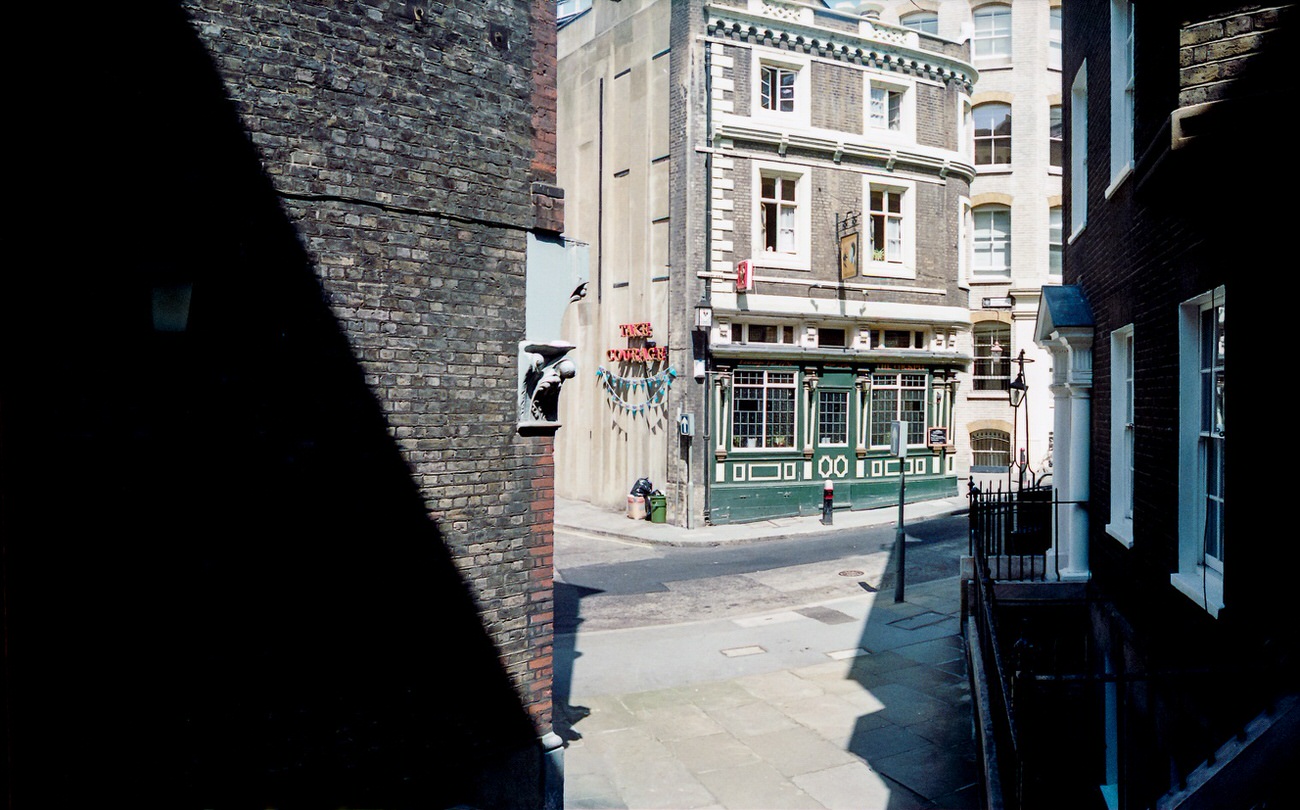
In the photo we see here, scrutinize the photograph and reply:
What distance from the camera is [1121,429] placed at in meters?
9.23

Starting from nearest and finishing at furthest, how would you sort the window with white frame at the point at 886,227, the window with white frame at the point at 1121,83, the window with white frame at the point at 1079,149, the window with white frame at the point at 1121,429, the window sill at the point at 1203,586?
the window sill at the point at 1203,586
the window with white frame at the point at 1121,83
the window with white frame at the point at 1121,429
the window with white frame at the point at 1079,149
the window with white frame at the point at 886,227

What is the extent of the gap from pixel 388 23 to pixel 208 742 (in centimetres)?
511

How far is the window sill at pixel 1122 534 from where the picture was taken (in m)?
8.26

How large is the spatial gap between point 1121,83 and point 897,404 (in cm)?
1713

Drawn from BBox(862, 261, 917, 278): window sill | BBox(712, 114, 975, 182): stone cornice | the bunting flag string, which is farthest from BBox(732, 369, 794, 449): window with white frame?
BBox(712, 114, 975, 182): stone cornice

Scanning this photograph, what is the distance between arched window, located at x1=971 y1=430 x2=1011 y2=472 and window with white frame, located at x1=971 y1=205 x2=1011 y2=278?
18.2 feet

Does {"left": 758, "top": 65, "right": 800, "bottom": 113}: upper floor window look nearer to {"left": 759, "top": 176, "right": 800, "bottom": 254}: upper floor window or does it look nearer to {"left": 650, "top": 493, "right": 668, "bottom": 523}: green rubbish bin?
{"left": 759, "top": 176, "right": 800, "bottom": 254}: upper floor window

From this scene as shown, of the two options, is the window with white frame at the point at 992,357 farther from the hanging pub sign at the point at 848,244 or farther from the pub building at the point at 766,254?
the hanging pub sign at the point at 848,244

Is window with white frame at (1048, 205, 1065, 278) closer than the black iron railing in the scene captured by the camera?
No

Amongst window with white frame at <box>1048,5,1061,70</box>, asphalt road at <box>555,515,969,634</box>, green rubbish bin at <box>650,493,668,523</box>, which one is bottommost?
asphalt road at <box>555,515,969,634</box>

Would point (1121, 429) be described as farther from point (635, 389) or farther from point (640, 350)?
point (635, 389)

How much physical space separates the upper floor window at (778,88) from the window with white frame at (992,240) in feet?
35.4

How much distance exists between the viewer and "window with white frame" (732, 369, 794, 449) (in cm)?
2316

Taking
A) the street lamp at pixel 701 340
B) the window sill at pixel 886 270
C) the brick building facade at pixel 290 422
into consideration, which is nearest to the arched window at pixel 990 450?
the window sill at pixel 886 270
